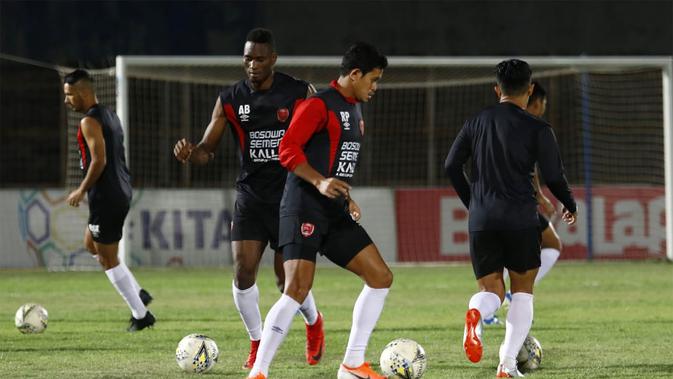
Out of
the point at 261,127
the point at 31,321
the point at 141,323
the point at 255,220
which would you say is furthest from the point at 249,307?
the point at 31,321

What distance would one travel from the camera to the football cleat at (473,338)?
7066 mm

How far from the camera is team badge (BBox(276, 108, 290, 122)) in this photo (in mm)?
8094

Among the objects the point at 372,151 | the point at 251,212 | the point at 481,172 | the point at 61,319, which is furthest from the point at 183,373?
the point at 372,151

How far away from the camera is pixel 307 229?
6.95 meters

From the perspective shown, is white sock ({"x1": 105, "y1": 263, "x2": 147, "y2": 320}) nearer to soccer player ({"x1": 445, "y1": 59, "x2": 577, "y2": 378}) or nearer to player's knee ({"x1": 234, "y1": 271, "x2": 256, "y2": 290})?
player's knee ({"x1": 234, "y1": 271, "x2": 256, "y2": 290})

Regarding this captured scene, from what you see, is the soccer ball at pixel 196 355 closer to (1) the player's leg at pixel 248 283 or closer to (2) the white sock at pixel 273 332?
(1) the player's leg at pixel 248 283

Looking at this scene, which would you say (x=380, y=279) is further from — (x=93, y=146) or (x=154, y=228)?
(x=154, y=228)

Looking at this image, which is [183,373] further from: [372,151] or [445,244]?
[372,151]

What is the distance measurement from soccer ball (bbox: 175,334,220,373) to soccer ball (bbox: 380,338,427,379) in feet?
3.95

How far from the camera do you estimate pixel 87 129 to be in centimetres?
1038

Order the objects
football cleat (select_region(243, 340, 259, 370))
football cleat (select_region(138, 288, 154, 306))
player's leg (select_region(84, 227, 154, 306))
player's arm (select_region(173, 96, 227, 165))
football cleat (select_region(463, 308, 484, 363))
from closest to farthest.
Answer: football cleat (select_region(463, 308, 484, 363))
player's arm (select_region(173, 96, 227, 165))
football cleat (select_region(243, 340, 259, 370))
player's leg (select_region(84, 227, 154, 306))
football cleat (select_region(138, 288, 154, 306))

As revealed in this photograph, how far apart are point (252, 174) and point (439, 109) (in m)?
17.0

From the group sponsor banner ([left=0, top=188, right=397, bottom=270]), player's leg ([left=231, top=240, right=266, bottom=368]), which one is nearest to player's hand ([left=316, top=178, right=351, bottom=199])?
player's leg ([left=231, top=240, right=266, bottom=368])

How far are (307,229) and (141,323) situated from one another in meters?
4.06
